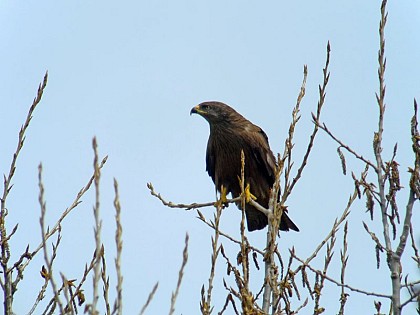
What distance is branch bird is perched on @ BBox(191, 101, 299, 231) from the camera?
310 inches

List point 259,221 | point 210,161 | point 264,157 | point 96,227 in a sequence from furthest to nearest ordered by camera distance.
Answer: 1. point 210,161
2. point 259,221
3. point 264,157
4. point 96,227

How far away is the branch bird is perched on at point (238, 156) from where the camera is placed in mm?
7883

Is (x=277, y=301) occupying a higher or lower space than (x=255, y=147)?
lower

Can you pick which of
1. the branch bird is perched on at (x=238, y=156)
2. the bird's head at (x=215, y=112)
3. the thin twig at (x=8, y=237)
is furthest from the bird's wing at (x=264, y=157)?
the thin twig at (x=8, y=237)

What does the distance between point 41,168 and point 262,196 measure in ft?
18.2

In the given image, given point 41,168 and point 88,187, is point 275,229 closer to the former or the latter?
point 88,187

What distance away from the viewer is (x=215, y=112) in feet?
28.2

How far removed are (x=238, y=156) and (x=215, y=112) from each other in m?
Answer: 0.85

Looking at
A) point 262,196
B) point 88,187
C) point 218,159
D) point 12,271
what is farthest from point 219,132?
point 12,271

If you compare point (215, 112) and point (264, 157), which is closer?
point (264, 157)

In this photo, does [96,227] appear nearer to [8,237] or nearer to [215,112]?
[8,237]

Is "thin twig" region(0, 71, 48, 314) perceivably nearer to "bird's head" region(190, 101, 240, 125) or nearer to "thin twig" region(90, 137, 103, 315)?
"thin twig" region(90, 137, 103, 315)

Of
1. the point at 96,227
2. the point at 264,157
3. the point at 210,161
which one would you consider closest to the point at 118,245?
the point at 96,227

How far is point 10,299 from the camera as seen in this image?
3.60m
